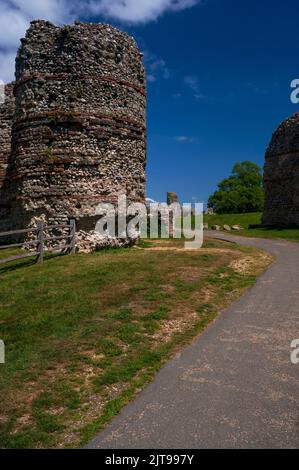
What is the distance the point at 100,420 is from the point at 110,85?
51.0 ft

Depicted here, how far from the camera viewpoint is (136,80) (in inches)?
727

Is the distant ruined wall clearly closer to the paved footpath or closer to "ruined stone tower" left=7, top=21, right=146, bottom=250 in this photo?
"ruined stone tower" left=7, top=21, right=146, bottom=250

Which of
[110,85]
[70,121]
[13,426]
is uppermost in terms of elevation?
[110,85]

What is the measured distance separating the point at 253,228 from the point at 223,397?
29565mm

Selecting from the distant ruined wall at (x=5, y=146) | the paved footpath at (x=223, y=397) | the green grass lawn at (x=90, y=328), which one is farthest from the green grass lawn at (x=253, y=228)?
the paved footpath at (x=223, y=397)

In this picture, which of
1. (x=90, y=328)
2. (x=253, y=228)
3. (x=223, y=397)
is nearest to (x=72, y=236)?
(x=90, y=328)

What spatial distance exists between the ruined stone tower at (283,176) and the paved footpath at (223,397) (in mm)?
25301

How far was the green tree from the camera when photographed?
64312 millimetres

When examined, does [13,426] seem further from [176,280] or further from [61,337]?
[176,280]

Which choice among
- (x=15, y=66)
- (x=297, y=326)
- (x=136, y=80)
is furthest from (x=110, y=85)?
(x=297, y=326)

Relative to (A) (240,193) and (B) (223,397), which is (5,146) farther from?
(A) (240,193)

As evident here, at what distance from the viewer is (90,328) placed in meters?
7.70

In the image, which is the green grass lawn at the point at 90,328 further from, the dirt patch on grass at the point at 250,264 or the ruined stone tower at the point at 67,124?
the ruined stone tower at the point at 67,124

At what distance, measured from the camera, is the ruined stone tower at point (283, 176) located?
31.1m
